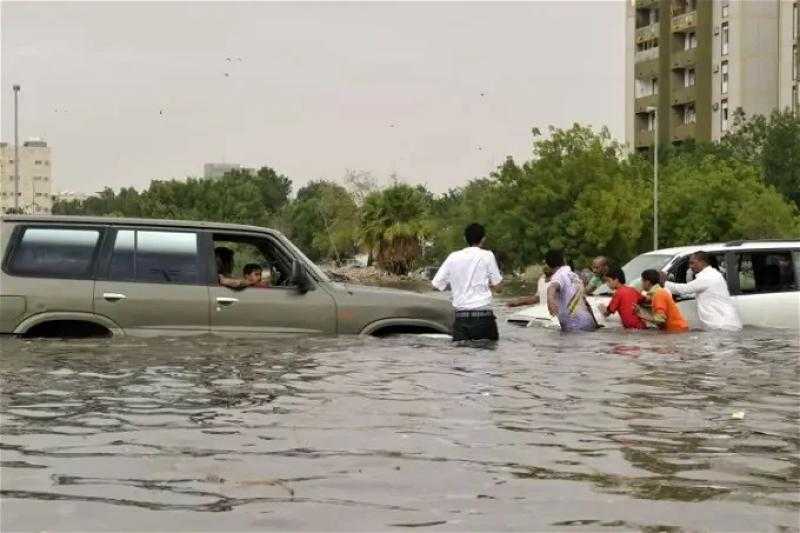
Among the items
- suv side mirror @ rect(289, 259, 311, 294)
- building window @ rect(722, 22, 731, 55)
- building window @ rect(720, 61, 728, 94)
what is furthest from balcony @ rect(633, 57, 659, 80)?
suv side mirror @ rect(289, 259, 311, 294)

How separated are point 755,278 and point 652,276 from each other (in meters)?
2.01

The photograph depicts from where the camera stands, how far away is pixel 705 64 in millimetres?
88250

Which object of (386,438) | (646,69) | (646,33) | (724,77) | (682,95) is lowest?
(386,438)

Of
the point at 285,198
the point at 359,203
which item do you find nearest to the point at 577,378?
the point at 359,203

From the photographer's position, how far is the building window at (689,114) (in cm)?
9025

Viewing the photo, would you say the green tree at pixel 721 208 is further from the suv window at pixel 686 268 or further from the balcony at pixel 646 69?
the suv window at pixel 686 268

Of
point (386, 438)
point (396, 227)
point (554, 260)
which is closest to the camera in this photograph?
point (386, 438)

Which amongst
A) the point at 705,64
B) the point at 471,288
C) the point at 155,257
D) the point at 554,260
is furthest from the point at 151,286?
the point at 705,64

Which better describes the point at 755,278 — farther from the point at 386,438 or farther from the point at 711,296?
the point at 386,438

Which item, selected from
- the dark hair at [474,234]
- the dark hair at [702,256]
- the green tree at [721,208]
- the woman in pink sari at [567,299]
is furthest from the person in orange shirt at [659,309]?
the green tree at [721,208]

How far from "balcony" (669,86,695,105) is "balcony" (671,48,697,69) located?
1.60 metres

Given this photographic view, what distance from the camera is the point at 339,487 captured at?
6.08 meters

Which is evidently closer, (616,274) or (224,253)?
(224,253)

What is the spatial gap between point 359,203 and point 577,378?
9404cm
